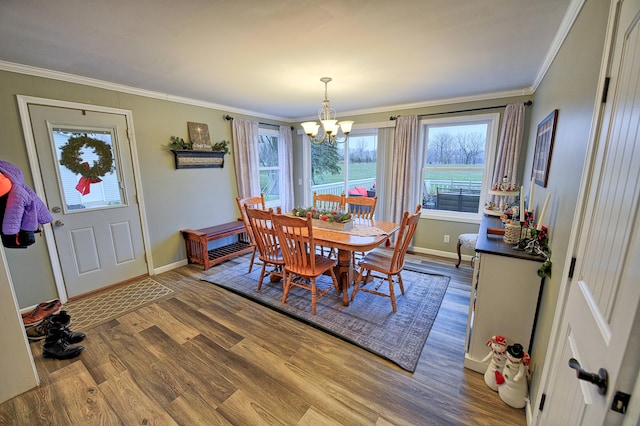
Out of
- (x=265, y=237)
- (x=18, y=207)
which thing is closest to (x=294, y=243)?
(x=265, y=237)

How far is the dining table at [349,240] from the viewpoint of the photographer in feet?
7.64

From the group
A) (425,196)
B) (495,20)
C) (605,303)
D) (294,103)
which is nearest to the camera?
(605,303)

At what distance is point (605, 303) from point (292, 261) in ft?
7.08

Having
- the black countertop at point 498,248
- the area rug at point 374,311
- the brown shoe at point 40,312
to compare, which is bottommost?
the area rug at point 374,311

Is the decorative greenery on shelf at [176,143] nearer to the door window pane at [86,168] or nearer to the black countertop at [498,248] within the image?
the door window pane at [86,168]

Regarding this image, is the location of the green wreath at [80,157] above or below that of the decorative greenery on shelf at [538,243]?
above

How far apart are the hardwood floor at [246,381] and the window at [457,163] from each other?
203 centimetres

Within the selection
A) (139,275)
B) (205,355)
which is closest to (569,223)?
(205,355)

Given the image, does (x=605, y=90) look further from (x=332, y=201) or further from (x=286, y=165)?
(x=286, y=165)

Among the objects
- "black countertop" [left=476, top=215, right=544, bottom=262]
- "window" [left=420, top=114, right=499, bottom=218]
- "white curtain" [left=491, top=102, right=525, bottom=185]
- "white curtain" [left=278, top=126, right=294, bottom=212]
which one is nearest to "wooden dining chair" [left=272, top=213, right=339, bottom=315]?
"black countertop" [left=476, top=215, right=544, bottom=262]

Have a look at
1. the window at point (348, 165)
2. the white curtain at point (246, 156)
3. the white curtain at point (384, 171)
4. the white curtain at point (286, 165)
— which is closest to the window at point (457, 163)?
the white curtain at point (384, 171)

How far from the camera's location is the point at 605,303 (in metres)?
0.73

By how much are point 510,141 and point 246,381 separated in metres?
3.92

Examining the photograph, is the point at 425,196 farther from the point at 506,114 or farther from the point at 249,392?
Answer: the point at 249,392
